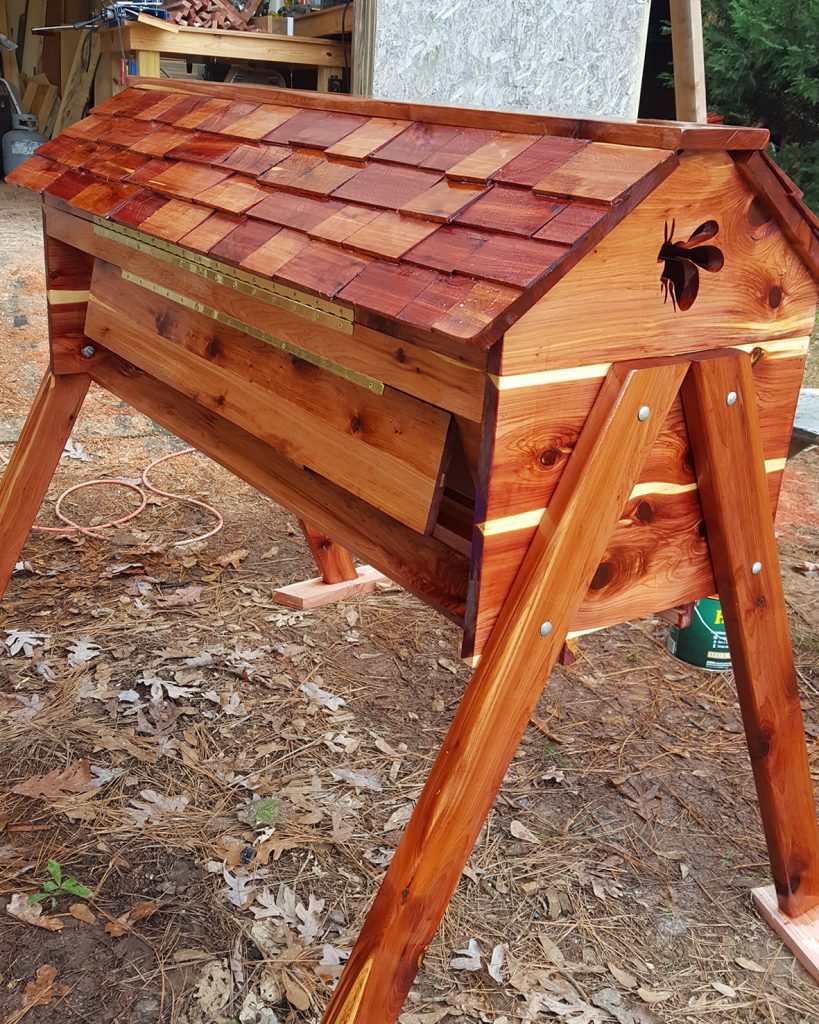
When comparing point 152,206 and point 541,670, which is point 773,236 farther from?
point 152,206

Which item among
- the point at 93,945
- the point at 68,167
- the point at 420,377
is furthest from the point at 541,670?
the point at 68,167

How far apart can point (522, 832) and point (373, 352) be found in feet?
4.29

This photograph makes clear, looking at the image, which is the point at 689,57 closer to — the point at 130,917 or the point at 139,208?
the point at 139,208

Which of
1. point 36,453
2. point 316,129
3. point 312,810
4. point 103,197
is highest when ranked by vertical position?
point 316,129

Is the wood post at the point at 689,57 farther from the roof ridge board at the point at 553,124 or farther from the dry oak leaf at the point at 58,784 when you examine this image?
the dry oak leaf at the point at 58,784

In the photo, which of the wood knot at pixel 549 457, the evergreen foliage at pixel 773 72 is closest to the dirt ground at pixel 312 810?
the wood knot at pixel 549 457

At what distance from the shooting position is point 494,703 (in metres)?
1.39

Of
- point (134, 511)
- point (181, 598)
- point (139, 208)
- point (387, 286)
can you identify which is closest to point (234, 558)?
point (181, 598)

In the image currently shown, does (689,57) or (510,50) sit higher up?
(689,57)

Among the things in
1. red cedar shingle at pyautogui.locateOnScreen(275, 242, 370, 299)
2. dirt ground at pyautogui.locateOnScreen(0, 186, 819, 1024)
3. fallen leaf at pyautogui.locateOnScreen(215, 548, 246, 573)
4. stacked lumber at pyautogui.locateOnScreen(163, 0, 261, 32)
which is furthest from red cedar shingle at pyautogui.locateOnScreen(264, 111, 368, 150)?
stacked lumber at pyautogui.locateOnScreen(163, 0, 261, 32)

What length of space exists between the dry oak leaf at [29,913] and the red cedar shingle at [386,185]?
1533 mm

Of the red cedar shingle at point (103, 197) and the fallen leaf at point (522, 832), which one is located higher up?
the red cedar shingle at point (103, 197)

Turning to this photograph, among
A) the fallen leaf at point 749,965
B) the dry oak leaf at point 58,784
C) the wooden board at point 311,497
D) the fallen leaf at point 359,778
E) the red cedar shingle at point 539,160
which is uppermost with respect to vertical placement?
the red cedar shingle at point 539,160

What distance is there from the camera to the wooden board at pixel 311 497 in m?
1.60
